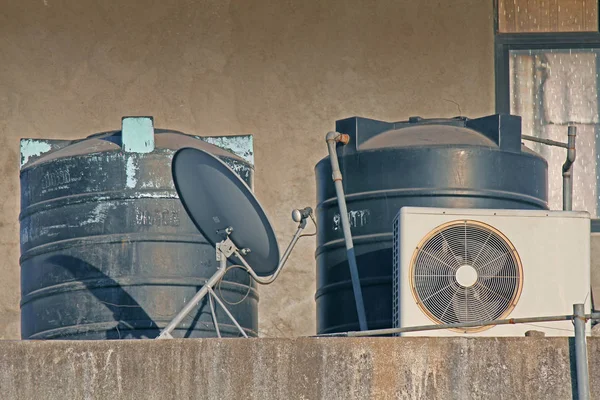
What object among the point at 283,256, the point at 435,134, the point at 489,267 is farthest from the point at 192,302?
the point at 435,134

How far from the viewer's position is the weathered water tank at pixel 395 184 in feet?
28.1

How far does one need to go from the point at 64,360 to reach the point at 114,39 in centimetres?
649

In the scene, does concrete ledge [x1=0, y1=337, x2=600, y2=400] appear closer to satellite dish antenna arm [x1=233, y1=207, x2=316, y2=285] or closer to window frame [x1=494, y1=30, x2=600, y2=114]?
satellite dish antenna arm [x1=233, y1=207, x2=316, y2=285]

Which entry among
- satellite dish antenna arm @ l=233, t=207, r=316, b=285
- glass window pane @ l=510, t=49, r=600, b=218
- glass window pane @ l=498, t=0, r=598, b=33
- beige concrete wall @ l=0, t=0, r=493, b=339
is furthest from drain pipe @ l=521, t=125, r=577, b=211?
glass window pane @ l=498, t=0, r=598, b=33

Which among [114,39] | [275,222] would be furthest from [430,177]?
[114,39]

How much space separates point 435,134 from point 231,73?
4555 millimetres

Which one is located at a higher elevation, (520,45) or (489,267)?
(520,45)

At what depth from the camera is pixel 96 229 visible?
29.9 ft

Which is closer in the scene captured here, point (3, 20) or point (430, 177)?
point (430, 177)

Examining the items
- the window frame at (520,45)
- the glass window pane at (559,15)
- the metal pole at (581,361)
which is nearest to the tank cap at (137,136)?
the metal pole at (581,361)

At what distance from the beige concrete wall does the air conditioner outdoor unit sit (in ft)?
17.1

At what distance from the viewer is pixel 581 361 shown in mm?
6934

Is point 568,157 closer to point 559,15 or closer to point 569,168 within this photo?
point 569,168

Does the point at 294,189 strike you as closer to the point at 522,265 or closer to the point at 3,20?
the point at 3,20
